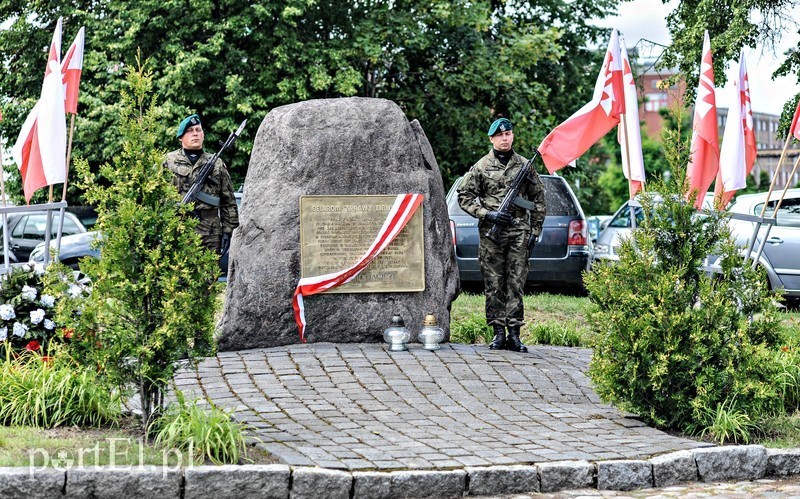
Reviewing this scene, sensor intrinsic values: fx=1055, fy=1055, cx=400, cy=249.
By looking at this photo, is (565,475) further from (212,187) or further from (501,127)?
A: (212,187)

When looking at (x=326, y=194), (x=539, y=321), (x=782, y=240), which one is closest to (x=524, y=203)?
(x=326, y=194)

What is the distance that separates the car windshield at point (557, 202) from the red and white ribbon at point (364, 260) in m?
4.44

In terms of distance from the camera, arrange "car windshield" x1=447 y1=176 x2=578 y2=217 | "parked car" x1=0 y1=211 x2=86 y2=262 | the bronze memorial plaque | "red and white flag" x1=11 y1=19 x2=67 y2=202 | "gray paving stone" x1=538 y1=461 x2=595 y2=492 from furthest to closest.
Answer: "parked car" x1=0 y1=211 x2=86 y2=262, "car windshield" x1=447 y1=176 x2=578 y2=217, the bronze memorial plaque, "red and white flag" x1=11 y1=19 x2=67 y2=202, "gray paving stone" x1=538 y1=461 x2=595 y2=492

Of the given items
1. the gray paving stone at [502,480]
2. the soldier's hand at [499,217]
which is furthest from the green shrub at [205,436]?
the soldier's hand at [499,217]

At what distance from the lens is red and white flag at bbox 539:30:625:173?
382 inches

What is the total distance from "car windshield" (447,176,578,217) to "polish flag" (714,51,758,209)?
449 cm

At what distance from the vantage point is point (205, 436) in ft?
18.8

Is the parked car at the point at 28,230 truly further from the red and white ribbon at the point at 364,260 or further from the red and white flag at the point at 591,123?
the red and white flag at the point at 591,123

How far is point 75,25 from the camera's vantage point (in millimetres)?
23047

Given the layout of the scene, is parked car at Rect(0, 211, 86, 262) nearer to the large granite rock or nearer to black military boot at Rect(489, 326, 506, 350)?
the large granite rock

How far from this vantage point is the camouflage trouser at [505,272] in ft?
30.6

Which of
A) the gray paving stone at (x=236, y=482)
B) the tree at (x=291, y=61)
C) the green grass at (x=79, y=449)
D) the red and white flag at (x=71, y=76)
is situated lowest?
Result: the gray paving stone at (x=236, y=482)

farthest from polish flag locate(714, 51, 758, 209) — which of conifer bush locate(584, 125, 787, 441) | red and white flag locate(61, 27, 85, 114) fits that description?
red and white flag locate(61, 27, 85, 114)

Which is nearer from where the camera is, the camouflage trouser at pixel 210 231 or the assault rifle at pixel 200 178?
the assault rifle at pixel 200 178
